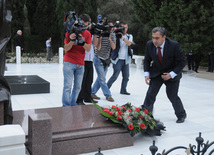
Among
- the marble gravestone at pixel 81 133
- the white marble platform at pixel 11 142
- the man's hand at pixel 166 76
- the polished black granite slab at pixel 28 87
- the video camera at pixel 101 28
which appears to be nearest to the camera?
the white marble platform at pixel 11 142

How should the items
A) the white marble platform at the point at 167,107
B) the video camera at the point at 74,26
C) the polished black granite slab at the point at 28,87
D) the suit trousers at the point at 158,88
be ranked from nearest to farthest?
the white marble platform at the point at 167,107 → the video camera at the point at 74,26 → the suit trousers at the point at 158,88 → the polished black granite slab at the point at 28,87

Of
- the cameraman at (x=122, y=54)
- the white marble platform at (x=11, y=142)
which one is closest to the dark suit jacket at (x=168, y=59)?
the cameraman at (x=122, y=54)

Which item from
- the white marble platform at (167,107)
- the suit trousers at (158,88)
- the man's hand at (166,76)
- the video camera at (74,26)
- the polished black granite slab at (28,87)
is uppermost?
the video camera at (74,26)

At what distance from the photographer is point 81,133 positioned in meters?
3.92

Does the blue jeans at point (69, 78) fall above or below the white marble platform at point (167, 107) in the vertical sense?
above

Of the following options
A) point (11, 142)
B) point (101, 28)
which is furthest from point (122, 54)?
point (11, 142)

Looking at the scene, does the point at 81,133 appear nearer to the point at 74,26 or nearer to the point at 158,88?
the point at 74,26

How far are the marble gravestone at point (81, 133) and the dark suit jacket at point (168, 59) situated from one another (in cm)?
140

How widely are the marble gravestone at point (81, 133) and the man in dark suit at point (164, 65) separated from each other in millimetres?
1222

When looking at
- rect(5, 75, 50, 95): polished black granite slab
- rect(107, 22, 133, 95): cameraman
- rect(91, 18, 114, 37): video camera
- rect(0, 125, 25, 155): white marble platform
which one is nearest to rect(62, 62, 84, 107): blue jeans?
rect(91, 18, 114, 37): video camera

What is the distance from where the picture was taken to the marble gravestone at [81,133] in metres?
3.78

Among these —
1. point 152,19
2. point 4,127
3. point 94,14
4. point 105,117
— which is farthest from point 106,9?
point 4,127

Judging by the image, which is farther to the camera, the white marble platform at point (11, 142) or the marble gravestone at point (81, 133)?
the marble gravestone at point (81, 133)

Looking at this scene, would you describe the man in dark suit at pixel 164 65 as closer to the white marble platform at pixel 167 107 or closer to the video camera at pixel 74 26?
the white marble platform at pixel 167 107
